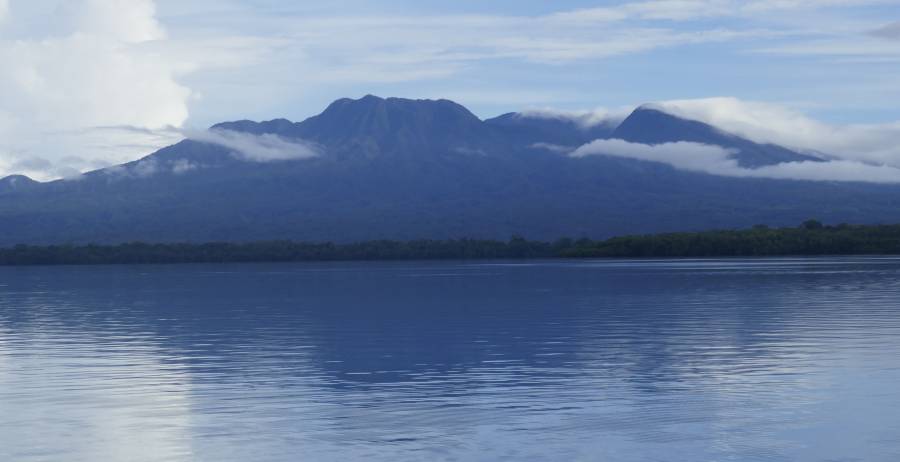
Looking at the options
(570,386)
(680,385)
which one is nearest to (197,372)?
(570,386)

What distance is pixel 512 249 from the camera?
187 metres

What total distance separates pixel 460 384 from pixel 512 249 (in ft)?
531

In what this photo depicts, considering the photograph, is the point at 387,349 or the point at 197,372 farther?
the point at 387,349

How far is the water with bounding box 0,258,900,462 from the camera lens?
19328 mm

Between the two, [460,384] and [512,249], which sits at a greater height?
[512,249]

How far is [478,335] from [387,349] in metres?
4.79

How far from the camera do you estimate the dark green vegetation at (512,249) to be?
166250 mm

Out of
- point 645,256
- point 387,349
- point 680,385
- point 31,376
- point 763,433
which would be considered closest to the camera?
point 763,433

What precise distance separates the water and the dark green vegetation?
11873 cm

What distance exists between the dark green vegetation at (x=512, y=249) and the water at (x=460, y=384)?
11873 centimetres

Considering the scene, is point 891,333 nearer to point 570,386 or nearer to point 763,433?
point 570,386

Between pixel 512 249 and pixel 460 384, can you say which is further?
pixel 512 249

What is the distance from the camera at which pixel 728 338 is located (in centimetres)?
3534

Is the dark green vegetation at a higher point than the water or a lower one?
higher
